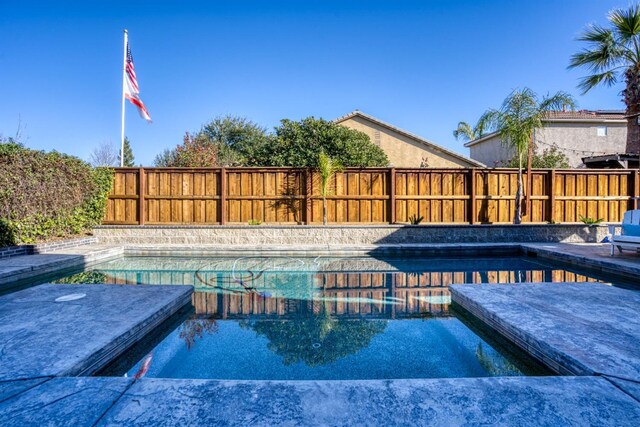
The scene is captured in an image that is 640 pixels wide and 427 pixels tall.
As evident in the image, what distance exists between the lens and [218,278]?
5.77 m

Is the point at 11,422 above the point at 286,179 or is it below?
below

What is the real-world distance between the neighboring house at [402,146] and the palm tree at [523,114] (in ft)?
23.7

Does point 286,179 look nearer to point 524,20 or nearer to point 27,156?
point 27,156

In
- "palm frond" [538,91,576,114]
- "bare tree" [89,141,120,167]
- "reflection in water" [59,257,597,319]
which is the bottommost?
"reflection in water" [59,257,597,319]

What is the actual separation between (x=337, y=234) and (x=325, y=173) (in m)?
1.71

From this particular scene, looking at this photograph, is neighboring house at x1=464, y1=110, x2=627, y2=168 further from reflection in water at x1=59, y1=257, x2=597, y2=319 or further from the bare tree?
the bare tree

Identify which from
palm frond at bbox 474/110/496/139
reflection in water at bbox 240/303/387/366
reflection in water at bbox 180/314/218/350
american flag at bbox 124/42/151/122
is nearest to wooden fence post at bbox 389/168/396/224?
palm frond at bbox 474/110/496/139

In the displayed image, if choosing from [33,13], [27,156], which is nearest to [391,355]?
[27,156]

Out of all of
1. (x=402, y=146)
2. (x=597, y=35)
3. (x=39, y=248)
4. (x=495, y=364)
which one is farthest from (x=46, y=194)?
(x=597, y=35)

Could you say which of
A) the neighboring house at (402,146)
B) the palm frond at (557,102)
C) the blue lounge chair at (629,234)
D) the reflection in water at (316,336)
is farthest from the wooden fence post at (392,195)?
the neighboring house at (402,146)

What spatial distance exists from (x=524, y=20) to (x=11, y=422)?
13.8m

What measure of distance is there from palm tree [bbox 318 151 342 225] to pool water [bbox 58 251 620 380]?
3351mm

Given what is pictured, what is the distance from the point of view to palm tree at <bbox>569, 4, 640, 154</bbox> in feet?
31.1

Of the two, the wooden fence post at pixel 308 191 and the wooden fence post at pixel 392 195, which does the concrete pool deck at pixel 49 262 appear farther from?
the wooden fence post at pixel 392 195
